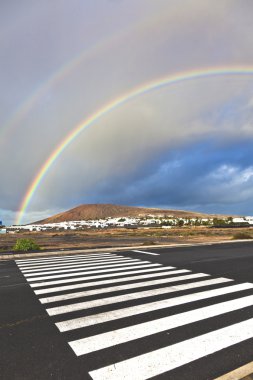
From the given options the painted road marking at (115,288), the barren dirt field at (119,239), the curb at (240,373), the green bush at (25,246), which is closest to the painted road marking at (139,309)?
the painted road marking at (115,288)

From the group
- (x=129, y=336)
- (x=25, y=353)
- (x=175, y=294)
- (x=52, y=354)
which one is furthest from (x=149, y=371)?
(x=175, y=294)

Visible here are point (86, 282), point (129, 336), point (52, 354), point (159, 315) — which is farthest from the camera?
point (86, 282)

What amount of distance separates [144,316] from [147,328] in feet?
2.06

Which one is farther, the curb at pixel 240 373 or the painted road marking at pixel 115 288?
the painted road marking at pixel 115 288

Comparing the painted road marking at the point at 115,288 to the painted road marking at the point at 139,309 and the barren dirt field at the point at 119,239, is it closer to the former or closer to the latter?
the painted road marking at the point at 139,309

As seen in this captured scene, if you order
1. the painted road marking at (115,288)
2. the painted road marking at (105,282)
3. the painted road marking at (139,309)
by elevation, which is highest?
the painted road marking at (105,282)

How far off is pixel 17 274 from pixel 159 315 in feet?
23.9

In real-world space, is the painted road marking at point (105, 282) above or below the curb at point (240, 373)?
above

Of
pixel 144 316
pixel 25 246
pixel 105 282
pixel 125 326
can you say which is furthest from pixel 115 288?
pixel 25 246

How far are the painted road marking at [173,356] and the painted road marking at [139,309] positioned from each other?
5.36 feet

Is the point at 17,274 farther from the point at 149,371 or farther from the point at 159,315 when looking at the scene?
the point at 149,371

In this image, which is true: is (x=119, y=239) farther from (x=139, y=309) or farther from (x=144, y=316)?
(x=144, y=316)

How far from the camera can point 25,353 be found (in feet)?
14.4

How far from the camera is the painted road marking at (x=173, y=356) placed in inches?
146
